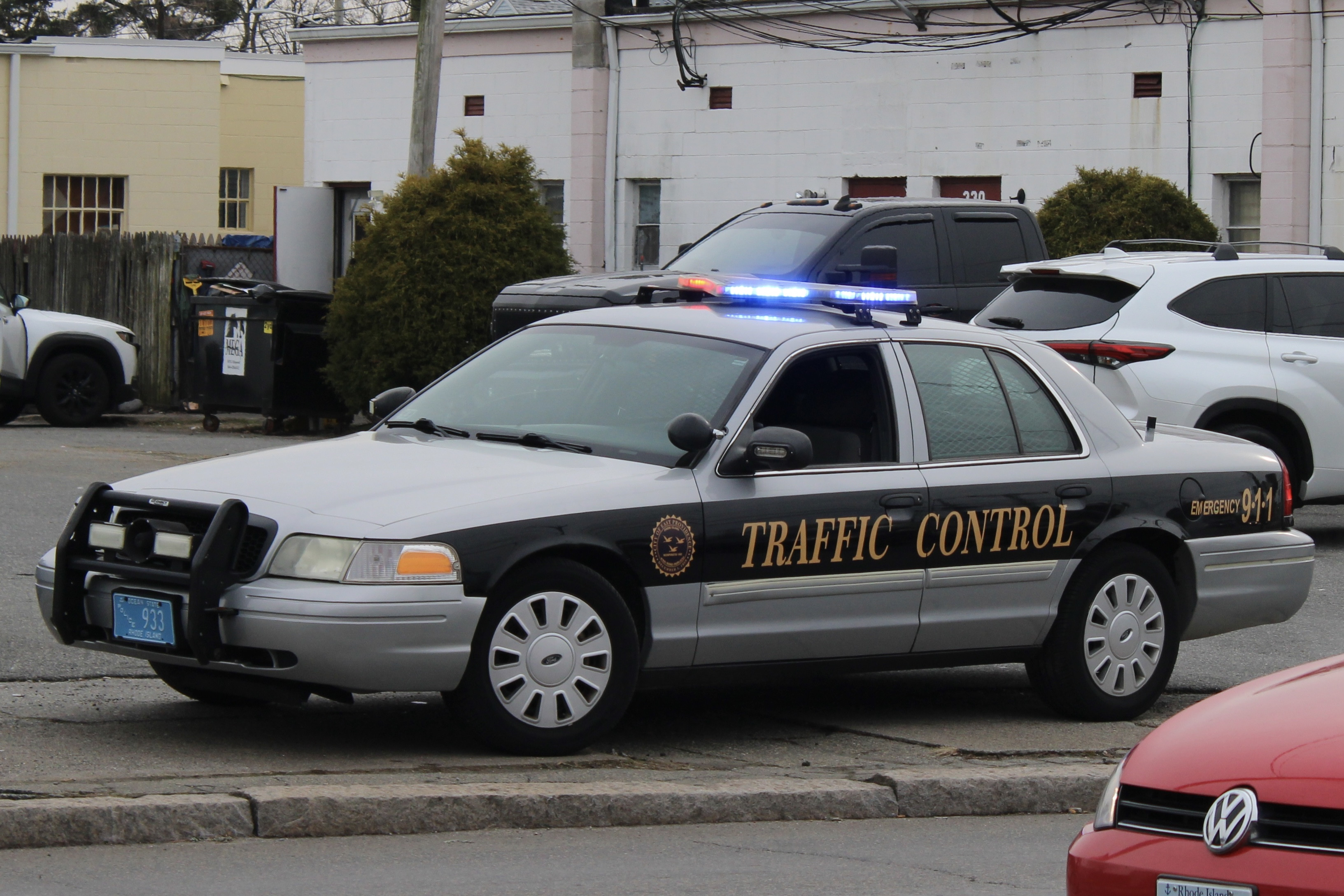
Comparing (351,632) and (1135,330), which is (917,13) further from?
(351,632)

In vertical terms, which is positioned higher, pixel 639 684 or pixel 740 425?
pixel 740 425

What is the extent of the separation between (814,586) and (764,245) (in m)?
8.28

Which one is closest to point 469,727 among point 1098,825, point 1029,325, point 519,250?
point 1098,825

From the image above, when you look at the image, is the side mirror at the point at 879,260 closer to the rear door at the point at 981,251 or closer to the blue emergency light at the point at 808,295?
the rear door at the point at 981,251

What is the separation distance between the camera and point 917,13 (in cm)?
Result: 2338

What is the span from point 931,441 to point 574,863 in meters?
2.52

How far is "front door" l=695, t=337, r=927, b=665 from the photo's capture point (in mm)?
6773

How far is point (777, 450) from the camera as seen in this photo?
675cm

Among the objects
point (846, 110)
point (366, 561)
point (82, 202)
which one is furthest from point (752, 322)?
point (82, 202)

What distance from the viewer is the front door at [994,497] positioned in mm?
7250

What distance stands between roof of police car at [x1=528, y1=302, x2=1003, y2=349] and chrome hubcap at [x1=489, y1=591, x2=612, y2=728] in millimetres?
1384

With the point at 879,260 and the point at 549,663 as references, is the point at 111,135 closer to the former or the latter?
the point at 879,260

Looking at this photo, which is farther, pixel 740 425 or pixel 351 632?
pixel 740 425

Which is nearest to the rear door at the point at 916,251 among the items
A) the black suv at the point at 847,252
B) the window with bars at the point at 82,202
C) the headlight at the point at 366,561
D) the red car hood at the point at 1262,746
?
the black suv at the point at 847,252
